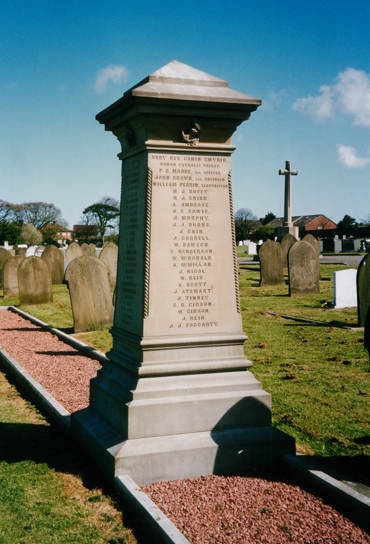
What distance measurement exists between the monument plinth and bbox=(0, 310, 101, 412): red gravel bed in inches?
76.3

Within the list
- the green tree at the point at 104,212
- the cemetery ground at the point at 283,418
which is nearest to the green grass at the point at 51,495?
the cemetery ground at the point at 283,418

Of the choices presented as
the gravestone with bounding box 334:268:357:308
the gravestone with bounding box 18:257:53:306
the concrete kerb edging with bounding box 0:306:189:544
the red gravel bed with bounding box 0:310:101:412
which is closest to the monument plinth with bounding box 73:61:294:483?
the concrete kerb edging with bounding box 0:306:189:544

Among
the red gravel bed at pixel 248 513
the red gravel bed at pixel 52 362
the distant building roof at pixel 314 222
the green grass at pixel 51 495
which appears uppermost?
the distant building roof at pixel 314 222

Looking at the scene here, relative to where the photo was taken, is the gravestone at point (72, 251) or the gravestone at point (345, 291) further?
the gravestone at point (72, 251)

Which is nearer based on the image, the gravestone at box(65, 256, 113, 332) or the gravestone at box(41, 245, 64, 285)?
the gravestone at box(65, 256, 113, 332)

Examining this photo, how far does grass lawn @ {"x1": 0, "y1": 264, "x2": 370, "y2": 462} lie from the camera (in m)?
4.42

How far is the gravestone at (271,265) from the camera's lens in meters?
17.5

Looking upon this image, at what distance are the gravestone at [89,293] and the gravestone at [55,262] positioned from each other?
36.6ft

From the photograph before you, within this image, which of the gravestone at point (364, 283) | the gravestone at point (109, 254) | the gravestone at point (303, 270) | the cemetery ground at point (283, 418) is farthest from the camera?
the gravestone at point (109, 254)

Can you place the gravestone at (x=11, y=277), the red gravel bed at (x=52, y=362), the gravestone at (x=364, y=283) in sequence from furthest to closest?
the gravestone at (x=11, y=277), the gravestone at (x=364, y=283), the red gravel bed at (x=52, y=362)

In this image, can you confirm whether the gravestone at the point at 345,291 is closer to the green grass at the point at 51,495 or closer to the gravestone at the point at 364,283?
the gravestone at the point at 364,283

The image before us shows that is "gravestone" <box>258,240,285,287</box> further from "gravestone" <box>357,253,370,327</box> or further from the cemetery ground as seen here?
"gravestone" <box>357,253,370,327</box>

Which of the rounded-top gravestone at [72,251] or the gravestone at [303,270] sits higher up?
the rounded-top gravestone at [72,251]

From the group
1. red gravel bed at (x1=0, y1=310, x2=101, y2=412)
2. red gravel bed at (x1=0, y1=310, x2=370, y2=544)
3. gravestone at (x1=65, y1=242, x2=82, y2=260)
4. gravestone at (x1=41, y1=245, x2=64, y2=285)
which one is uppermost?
gravestone at (x1=65, y1=242, x2=82, y2=260)
